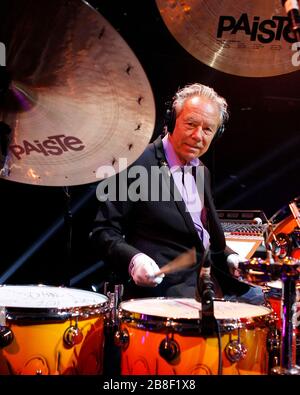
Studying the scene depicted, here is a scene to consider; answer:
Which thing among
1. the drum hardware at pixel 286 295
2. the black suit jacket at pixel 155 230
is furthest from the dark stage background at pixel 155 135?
the drum hardware at pixel 286 295

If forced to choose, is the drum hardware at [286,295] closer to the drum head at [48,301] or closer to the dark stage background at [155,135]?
the drum head at [48,301]

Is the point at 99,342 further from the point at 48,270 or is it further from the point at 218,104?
the point at 48,270

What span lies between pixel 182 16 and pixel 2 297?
1275 millimetres

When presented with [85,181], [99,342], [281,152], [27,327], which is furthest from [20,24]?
[281,152]

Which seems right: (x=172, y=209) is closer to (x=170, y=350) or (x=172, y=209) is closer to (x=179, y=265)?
(x=179, y=265)

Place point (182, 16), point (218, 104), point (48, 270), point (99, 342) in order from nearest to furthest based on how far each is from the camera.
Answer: point (99, 342)
point (182, 16)
point (218, 104)
point (48, 270)

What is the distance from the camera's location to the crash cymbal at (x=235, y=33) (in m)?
2.10

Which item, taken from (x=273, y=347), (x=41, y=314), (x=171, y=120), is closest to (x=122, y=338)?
(x=41, y=314)

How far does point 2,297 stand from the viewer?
1.91 metres

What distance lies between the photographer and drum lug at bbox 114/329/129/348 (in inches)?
66.2

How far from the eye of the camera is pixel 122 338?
1.70 metres

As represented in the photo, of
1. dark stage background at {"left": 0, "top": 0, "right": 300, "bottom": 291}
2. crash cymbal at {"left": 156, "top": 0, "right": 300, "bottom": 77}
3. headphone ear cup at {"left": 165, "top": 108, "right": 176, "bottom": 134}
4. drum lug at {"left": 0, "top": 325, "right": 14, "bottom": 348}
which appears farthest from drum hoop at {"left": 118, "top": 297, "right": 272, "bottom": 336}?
dark stage background at {"left": 0, "top": 0, "right": 300, "bottom": 291}

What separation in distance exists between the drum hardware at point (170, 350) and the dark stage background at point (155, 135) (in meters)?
1.45
